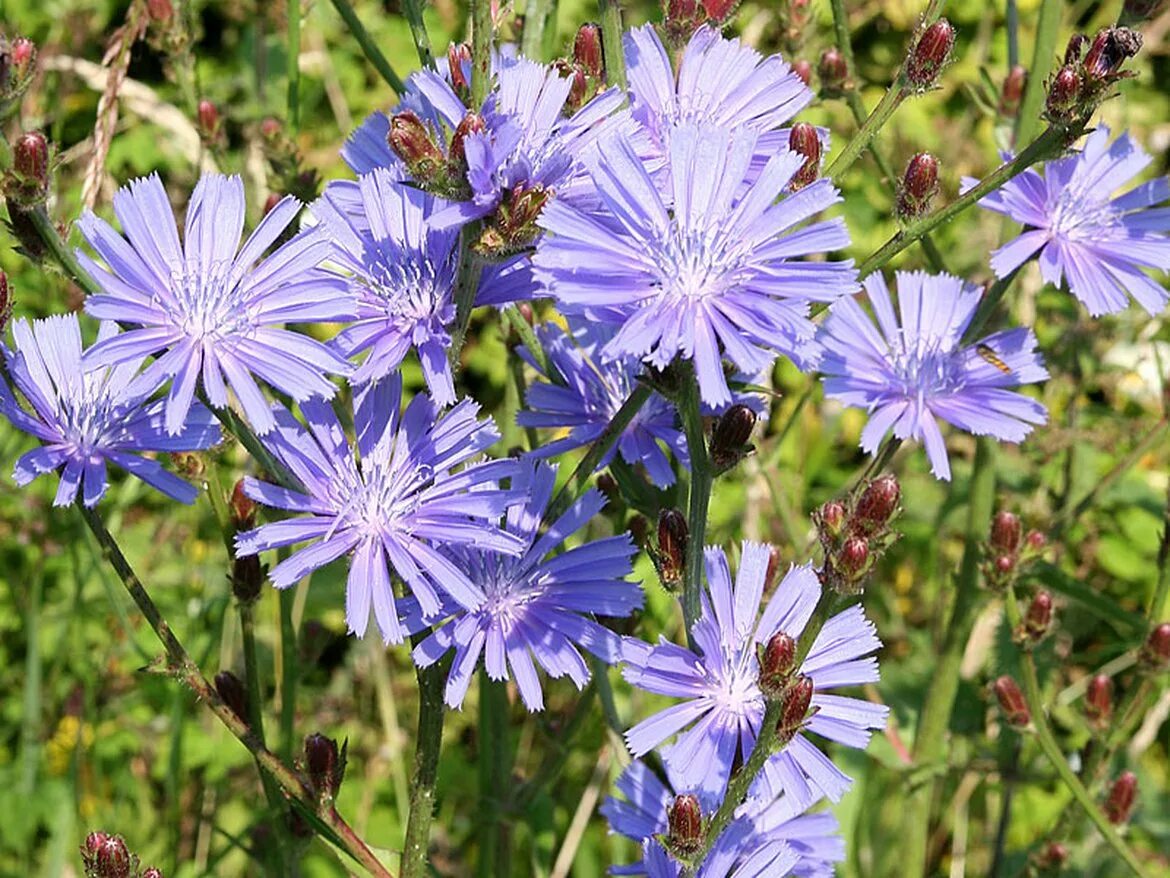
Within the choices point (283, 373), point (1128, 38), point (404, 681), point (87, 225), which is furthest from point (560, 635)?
point (404, 681)

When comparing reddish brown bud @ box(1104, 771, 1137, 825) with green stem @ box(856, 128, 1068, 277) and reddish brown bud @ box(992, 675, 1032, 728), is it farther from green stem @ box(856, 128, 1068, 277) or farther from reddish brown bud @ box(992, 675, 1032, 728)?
green stem @ box(856, 128, 1068, 277)

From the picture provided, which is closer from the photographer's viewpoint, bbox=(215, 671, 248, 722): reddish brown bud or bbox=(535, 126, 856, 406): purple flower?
bbox=(535, 126, 856, 406): purple flower

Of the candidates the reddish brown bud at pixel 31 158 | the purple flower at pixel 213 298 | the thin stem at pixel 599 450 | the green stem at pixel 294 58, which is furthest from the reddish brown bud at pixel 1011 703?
the reddish brown bud at pixel 31 158

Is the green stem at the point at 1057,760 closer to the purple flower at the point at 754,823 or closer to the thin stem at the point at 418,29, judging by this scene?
the purple flower at the point at 754,823

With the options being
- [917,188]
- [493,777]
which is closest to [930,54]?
[917,188]

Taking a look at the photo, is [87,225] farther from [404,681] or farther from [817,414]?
[817,414]

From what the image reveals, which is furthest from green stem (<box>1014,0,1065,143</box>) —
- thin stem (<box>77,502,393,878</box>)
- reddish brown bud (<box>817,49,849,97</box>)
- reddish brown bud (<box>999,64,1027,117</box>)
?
thin stem (<box>77,502,393,878</box>)
